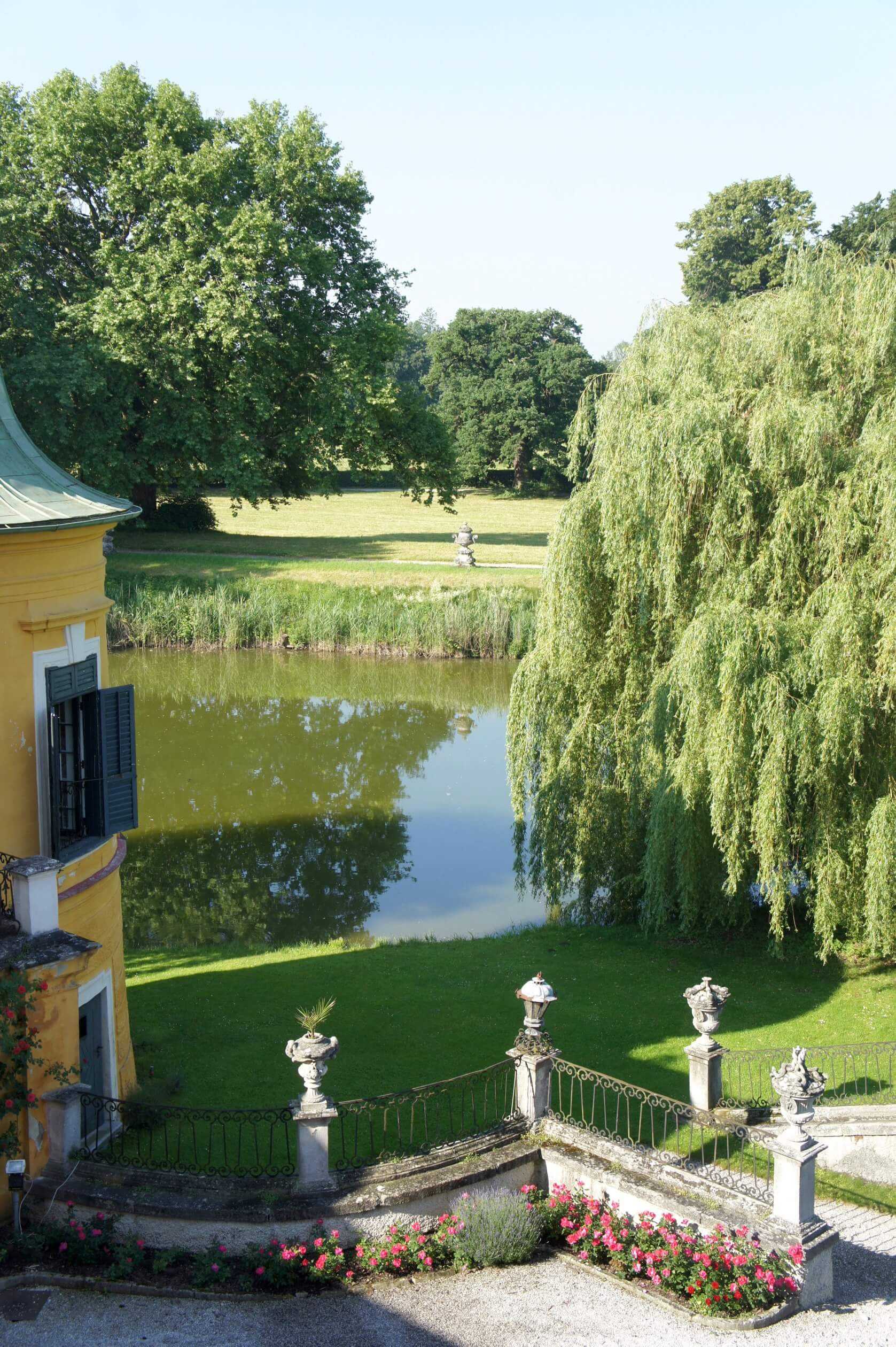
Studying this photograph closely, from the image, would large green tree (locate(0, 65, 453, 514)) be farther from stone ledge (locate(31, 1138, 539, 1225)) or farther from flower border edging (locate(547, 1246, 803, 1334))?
flower border edging (locate(547, 1246, 803, 1334))

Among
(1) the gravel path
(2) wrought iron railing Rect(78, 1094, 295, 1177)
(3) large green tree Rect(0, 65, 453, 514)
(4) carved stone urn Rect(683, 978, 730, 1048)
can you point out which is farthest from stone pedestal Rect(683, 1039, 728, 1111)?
(3) large green tree Rect(0, 65, 453, 514)

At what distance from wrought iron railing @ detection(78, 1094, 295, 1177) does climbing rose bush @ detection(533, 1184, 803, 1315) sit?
249 cm

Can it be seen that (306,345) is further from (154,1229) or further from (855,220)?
(154,1229)

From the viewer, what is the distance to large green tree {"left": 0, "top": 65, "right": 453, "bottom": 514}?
41156 mm

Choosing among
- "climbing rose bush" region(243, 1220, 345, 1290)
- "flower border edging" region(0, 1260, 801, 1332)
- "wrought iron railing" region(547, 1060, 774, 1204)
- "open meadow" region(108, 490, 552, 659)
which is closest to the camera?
"flower border edging" region(0, 1260, 801, 1332)

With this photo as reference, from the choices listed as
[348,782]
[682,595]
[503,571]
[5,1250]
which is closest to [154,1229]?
[5,1250]

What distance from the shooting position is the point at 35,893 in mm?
10031

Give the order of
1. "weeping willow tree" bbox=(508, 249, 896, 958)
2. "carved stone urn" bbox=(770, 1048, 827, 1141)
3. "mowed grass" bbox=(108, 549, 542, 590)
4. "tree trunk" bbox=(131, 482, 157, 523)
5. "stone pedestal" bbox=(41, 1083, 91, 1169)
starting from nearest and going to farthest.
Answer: "carved stone urn" bbox=(770, 1048, 827, 1141), "stone pedestal" bbox=(41, 1083, 91, 1169), "weeping willow tree" bbox=(508, 249, 896, 958), "mowed grass" bbox=(108, 549, 542, 590), "tree trunk" bbox=(131, 482, 157, 523)

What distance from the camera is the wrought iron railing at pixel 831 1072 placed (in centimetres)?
1293

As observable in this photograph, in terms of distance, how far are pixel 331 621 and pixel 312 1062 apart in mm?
31301

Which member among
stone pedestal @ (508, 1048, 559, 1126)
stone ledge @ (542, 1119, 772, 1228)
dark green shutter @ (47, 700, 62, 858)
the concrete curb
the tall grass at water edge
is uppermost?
dark green shutter @ (47, 700, 62, 858)

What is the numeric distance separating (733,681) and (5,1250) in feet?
33.7

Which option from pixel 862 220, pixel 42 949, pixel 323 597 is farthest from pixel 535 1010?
pixel 862 220

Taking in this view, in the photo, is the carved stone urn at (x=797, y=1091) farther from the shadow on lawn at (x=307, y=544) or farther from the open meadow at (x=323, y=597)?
the shadow on lawn at (x=307, y=544)
